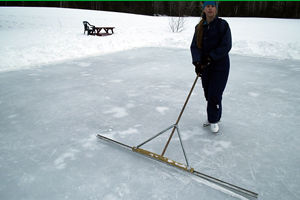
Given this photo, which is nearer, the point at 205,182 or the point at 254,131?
the point at 205,182

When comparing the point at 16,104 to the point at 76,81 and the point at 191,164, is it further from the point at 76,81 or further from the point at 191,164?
the point at 191,164

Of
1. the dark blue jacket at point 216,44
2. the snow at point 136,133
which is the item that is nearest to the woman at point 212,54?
the dark blue jacket at point 216,44

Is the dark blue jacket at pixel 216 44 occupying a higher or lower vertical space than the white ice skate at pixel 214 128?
higher

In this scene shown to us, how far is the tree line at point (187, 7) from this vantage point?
85.9 feet

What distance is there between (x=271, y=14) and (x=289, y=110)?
29590 millimetres

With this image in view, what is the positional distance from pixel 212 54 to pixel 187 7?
22.2 metres

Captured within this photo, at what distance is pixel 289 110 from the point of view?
314cm

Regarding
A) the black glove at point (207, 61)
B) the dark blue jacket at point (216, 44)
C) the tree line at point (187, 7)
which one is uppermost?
the tree line at point (187, 7)

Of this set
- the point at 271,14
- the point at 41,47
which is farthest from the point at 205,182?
the point at 271,14

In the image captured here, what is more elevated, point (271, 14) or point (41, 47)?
point (271, 14)

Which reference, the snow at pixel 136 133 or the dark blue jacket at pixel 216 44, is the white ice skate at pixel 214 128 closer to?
the snow at pixel 136 133

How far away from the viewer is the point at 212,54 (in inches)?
83.4

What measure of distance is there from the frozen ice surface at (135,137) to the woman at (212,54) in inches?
17.3

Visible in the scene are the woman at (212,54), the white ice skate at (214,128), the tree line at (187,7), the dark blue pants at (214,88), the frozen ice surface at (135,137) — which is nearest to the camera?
the frozen ice surface at (135,137)
